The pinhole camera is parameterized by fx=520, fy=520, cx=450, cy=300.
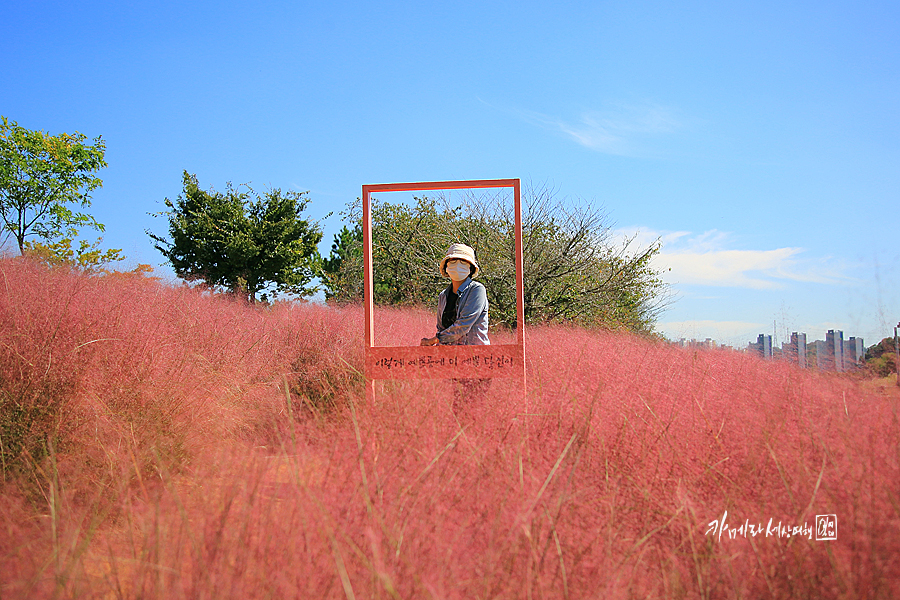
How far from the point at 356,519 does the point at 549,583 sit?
0.77 metres

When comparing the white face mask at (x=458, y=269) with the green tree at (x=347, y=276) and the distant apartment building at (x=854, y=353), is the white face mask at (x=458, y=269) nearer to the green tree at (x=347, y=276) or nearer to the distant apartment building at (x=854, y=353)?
the distant apartment building at (x=854, y=353)

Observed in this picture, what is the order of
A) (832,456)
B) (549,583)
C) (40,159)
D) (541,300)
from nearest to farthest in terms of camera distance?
1. (549,583)
2. (832,456)
3. (541,300)
4. (40,159)

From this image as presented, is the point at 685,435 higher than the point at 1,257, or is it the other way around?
the point at 1,257

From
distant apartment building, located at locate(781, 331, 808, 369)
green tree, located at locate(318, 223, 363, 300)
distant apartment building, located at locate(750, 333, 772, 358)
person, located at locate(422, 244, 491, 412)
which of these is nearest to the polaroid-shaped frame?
person, located at locate(422, 244, 491, 412)

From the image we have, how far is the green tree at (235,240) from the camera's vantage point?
57.9ft

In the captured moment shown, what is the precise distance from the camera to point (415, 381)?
361 centimetres

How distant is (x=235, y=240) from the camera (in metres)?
17.5

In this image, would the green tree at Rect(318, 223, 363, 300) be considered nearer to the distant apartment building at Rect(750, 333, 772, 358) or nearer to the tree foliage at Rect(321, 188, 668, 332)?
the tree foliage at Rect(321, 188, 668, 332)

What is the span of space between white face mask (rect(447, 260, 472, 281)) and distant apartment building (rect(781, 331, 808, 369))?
3.20 meters

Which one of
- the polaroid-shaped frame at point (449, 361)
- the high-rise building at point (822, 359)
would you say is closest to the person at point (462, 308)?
the polaroid-shaped frame at point (449, 361)

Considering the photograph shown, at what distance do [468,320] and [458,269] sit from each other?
1.42 ft

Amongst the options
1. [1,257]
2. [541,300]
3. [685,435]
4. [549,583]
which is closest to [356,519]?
[549,583]

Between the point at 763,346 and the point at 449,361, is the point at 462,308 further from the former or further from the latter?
the point at 763,346

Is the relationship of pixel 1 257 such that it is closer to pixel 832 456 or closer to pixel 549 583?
pixel 549 583
